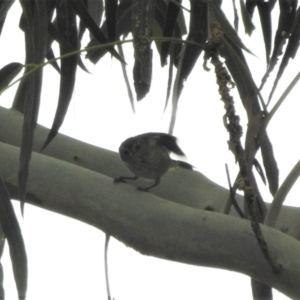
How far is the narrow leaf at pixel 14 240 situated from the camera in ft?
3.46

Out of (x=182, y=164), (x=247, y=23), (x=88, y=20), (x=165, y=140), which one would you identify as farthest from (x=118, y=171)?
(x=247, y=23)

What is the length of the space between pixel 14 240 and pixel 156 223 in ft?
0.74

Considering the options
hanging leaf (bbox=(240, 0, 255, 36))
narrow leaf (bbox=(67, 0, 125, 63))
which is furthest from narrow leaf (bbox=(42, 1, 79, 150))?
hanging leaf (bbox=(240, 0, 255, 36))

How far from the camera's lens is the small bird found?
4.90ft

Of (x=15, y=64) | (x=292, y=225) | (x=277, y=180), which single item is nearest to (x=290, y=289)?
(x=292, y=225)

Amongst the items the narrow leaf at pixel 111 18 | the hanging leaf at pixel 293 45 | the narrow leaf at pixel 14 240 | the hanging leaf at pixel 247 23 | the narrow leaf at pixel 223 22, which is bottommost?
the narrow leaf at pixel 14 240

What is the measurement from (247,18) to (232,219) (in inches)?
13.0

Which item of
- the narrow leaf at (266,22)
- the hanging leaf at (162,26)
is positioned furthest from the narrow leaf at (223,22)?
the hanging leaf at (162,26)

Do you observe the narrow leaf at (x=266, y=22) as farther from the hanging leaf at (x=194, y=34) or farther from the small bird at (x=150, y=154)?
the small bird at (x=150, y=154)

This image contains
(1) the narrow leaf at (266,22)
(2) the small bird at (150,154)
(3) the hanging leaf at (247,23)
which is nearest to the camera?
(3) the hanging leaf at (247,23)

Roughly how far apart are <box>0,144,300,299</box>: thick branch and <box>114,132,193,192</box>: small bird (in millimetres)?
250

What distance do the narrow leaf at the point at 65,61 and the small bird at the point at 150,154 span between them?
0.22 metres

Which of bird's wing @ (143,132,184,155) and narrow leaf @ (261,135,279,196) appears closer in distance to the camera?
narrow leaf @ (261,135,279,196)

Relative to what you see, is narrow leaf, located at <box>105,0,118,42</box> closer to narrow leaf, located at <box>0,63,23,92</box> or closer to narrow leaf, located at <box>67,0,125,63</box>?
narrow leaf, located at <box>67,0,125,63</box>
